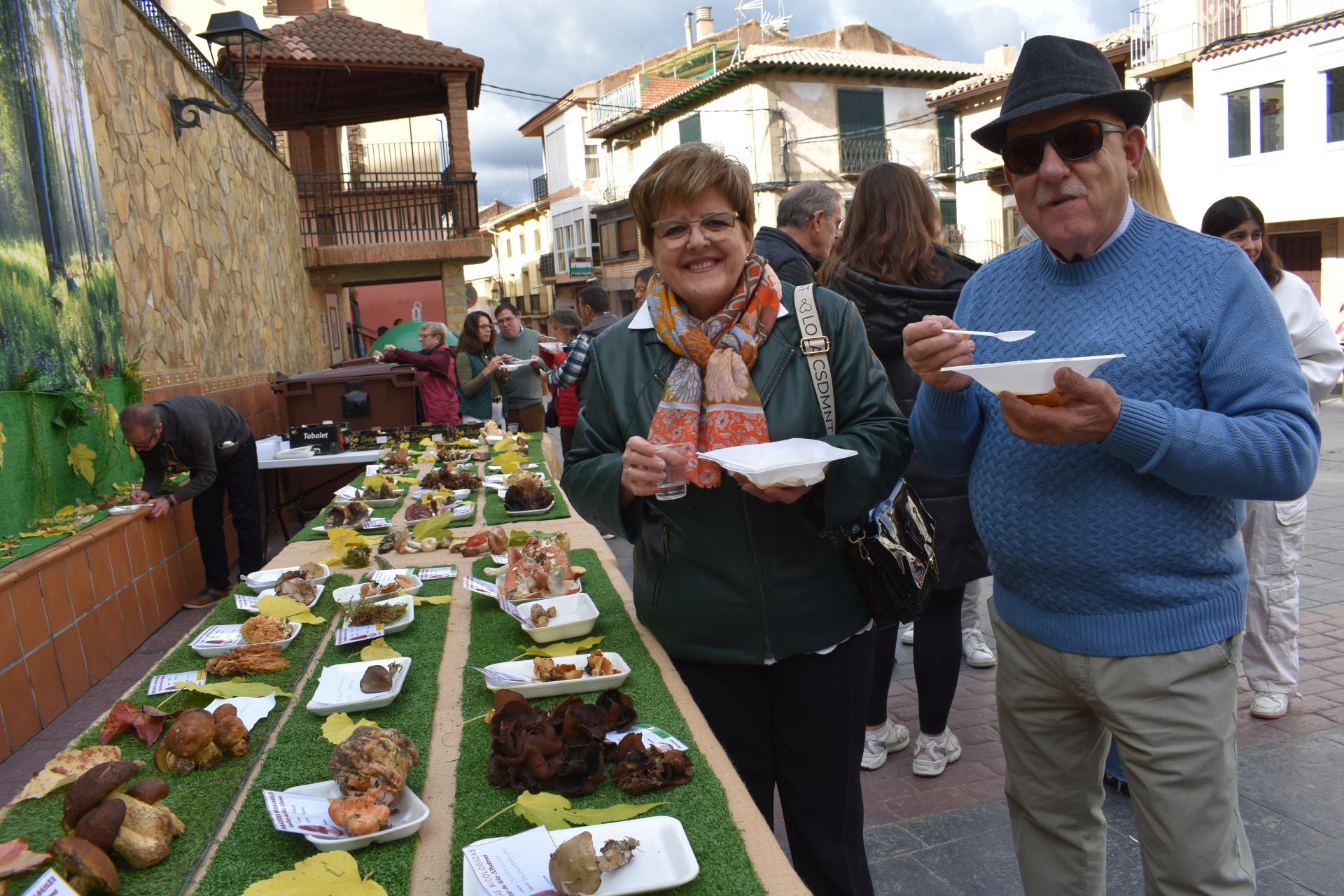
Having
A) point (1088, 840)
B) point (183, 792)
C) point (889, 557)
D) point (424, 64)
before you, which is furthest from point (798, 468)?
point (424, 64)

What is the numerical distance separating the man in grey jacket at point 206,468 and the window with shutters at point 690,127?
25.2 m

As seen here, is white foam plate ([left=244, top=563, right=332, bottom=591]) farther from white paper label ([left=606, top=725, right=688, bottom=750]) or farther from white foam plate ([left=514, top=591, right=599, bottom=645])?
white paper label ([left=606, top=725, right=688, bottom=750])

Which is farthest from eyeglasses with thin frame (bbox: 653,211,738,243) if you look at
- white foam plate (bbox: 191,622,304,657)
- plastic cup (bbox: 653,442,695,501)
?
white foam plate (bbox: 191,622,304,657)

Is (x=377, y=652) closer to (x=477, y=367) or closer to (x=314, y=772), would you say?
(x=314, y=772)

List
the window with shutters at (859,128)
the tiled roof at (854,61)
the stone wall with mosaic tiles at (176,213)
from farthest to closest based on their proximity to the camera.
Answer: the window with shutters at (859,128), the tiled roof at (854,61), the stone wall with mosaic tiles at (176,213)

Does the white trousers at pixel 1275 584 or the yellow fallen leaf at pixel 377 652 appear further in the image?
the white trousers at pixel 1275 584

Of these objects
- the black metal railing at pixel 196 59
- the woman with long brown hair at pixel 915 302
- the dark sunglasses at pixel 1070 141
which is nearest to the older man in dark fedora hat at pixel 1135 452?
the dark sunglasses at pixel 1070 141

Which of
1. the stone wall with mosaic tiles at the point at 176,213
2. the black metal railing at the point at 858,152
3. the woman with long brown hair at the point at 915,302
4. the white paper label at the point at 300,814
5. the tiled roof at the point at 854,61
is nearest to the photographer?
the white paper label at the point at 300,814

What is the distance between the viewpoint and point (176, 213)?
805 centimetres

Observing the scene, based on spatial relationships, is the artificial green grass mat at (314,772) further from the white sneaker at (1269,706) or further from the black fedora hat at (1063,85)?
the white sneaker at (1269,706)

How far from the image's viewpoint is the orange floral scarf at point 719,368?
2062 mm

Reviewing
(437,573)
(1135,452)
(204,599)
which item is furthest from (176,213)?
(1135,452)

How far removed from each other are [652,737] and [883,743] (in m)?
2.08

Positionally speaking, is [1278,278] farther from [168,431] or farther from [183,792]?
[168,431]
